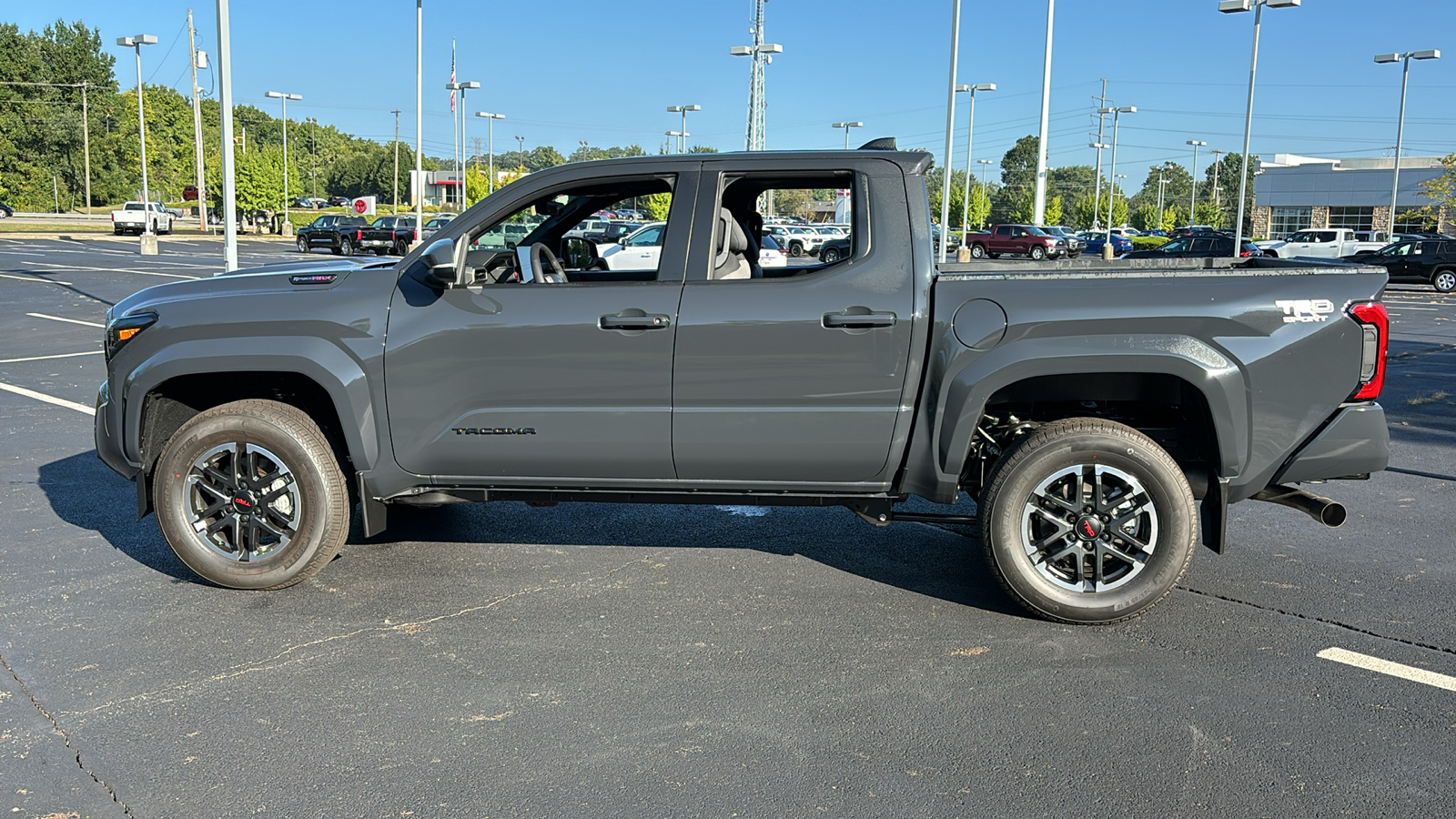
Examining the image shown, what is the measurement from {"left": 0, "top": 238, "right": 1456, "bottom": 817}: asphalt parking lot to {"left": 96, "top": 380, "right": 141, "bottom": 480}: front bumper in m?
0.54

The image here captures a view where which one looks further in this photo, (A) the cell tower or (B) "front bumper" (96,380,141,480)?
(A) the cell tower

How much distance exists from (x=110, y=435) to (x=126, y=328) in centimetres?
49

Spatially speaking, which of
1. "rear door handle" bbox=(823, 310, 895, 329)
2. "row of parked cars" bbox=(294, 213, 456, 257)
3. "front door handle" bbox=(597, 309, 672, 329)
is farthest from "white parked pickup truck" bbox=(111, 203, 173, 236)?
"rear door handle" bbox=(823, 310, 895, 329)

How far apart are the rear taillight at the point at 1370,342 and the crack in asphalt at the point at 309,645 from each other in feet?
10.8

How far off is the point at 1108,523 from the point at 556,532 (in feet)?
9.53

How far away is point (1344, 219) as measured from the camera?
73562 millimetres

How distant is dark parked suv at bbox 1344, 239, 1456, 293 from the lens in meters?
31.6

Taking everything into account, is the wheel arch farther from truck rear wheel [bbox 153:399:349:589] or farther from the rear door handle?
the rear door handle

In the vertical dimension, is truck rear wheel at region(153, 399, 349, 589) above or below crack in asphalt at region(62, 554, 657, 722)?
above

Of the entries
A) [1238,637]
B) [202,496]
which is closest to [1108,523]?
[1238,637]

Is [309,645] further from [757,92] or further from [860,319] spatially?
[757,92]

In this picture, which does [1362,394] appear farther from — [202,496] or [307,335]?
[202,496]

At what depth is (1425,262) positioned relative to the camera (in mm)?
32031

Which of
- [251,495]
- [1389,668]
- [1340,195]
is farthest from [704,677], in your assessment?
[1340,195]
